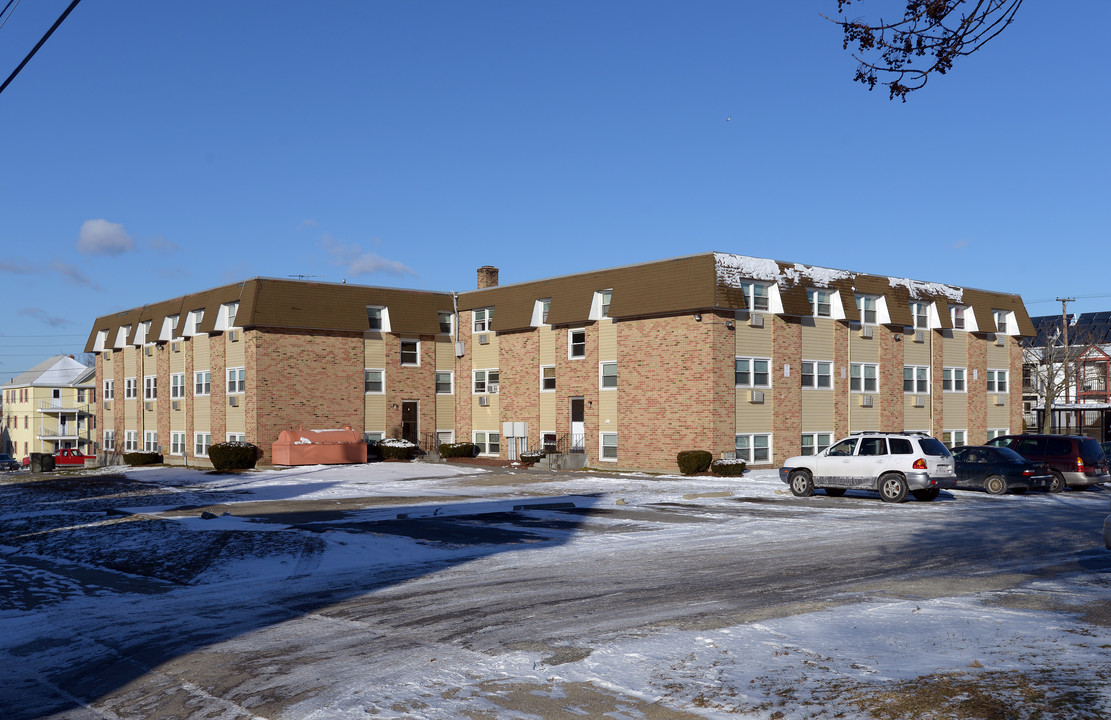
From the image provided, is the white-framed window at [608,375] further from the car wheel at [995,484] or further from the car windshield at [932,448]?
the car windshield at [932,448]

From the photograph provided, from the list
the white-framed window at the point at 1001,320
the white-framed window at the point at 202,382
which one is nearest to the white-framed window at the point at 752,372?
the white-framed window at the point at 1001,320

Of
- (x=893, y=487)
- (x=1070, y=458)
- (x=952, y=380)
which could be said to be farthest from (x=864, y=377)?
(x=893, y=487)

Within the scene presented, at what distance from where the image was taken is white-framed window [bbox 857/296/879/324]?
144 ft

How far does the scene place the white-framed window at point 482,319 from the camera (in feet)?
158

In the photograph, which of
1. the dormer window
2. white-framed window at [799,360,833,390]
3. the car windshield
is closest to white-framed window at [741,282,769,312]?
the dormer window

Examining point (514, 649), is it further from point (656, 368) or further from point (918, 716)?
point (656, 368)

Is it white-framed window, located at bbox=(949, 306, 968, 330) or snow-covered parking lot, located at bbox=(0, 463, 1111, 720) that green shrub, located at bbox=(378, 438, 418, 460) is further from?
white-framed window, located at bbox=(949, 306, 968, 330)

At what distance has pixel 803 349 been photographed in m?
41.2

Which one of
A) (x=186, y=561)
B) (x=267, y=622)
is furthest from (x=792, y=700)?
(x=186, y=561)

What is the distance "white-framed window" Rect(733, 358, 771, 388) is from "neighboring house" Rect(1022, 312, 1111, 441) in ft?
97.7

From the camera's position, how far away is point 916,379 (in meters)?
46.3

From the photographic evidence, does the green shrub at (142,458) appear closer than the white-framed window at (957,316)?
Yes

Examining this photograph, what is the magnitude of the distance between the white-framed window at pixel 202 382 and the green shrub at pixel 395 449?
9.53 meters

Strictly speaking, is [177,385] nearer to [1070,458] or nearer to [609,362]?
[609,362]
